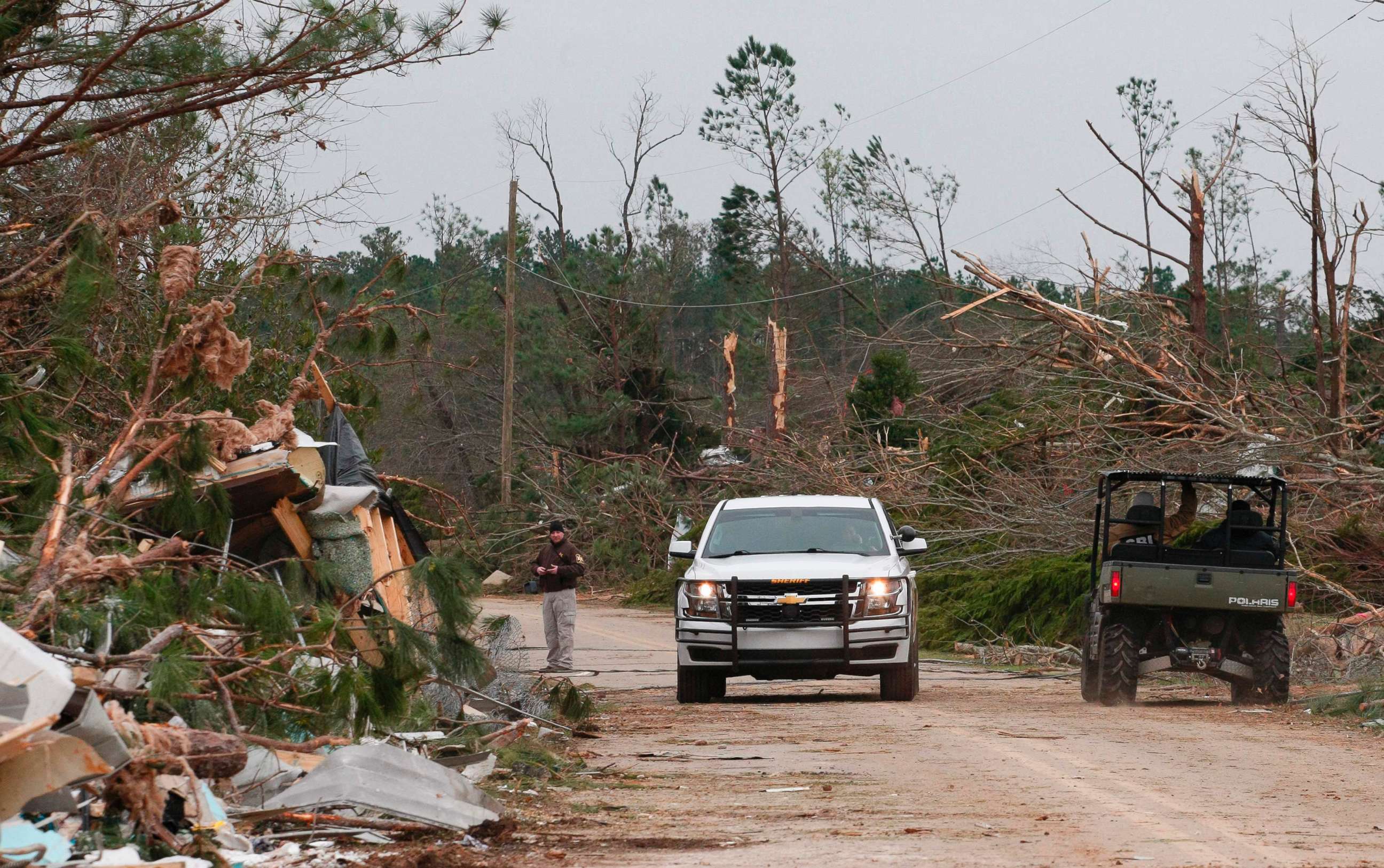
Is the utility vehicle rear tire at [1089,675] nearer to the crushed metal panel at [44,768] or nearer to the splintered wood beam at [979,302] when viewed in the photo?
the splintered wood beam at [979,302]

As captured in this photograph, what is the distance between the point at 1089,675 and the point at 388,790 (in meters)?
9.06

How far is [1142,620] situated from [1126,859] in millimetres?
8466

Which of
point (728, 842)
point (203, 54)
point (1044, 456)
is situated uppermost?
point (203, 54)

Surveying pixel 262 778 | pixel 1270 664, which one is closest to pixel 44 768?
pixel 262 778

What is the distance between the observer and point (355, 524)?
12734mm

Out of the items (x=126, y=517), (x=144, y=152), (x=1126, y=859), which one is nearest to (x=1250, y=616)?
(x=1126, y=859)

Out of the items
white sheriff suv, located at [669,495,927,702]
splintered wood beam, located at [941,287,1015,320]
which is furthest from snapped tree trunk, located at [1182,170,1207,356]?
white sheriff suv, located at [669,495,927,702]

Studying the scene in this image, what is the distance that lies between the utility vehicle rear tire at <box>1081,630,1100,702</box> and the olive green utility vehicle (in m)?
0.01

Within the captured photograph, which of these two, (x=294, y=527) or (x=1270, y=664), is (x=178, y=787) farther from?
(x=1270, y=664)

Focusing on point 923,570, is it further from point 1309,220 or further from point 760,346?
point 760,346

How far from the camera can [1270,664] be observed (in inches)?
555

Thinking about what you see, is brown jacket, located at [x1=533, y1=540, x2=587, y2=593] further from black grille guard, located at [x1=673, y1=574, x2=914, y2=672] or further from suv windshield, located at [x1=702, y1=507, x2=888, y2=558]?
black grille guard, located at [x1=673, y1=574, x2=914, y2=672]

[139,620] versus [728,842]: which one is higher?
[139,620]

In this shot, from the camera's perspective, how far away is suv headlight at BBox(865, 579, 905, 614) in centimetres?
1406
